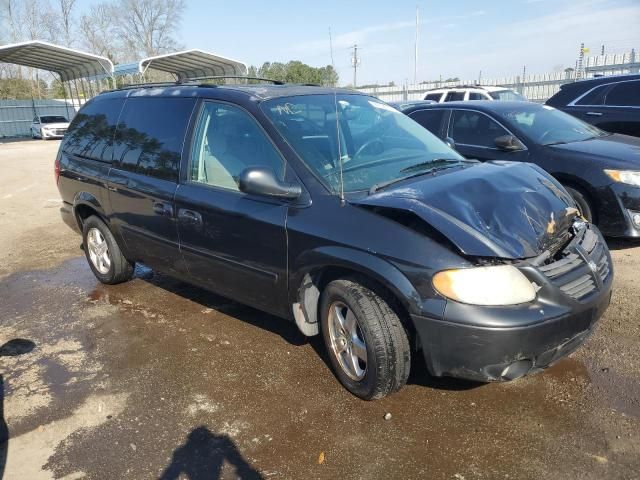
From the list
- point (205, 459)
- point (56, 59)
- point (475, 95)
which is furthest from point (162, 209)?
point (56, 59)

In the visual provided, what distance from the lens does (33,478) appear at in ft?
8.74

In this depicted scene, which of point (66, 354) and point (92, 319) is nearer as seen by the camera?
point (66, 354)

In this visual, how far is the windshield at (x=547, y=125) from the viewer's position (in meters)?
6.02

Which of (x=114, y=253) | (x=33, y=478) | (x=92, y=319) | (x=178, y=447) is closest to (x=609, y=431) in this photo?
(x=178, y=447)

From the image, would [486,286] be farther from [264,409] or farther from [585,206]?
[585,206]

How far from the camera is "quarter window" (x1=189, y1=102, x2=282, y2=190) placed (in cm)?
349

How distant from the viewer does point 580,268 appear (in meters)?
2.88

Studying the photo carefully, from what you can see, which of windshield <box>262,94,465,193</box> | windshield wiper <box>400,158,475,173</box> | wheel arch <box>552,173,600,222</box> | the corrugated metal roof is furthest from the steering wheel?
the corrugated metal roof

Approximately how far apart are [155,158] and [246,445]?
2430 mm

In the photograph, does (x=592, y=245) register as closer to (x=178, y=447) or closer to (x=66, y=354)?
(x=178, y=447)

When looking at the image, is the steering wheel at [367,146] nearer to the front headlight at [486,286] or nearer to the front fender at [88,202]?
the front headlight at [486,286]

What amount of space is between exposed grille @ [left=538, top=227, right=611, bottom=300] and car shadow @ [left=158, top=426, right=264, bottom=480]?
183cm

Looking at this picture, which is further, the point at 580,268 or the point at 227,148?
the point at 227,148

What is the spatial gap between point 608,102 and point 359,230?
6960mm
